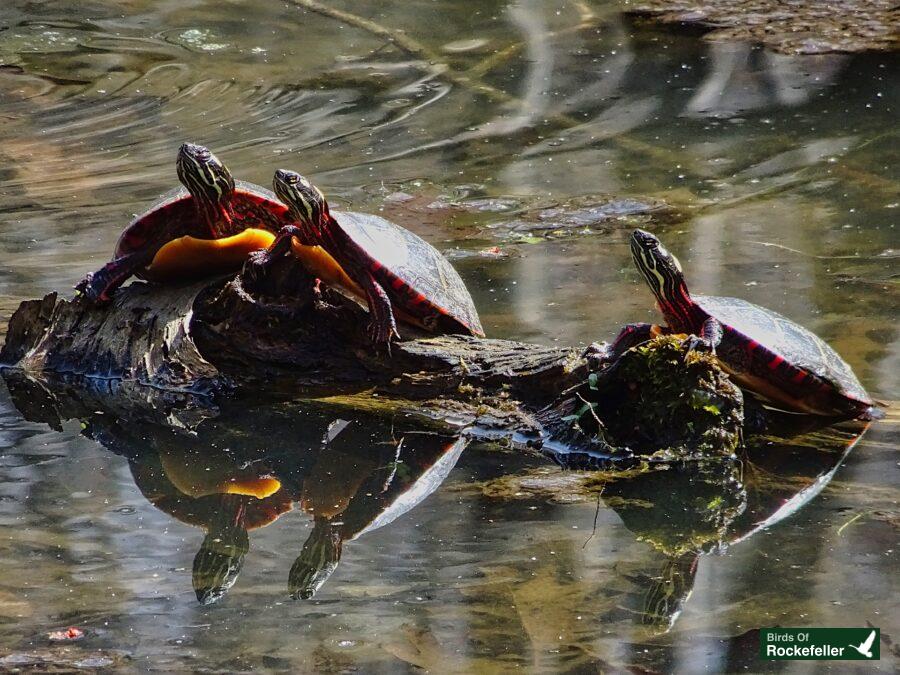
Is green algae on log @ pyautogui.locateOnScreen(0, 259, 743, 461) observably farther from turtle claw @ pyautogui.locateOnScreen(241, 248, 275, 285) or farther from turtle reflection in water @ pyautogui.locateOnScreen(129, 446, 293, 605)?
turtle reflection in water @ pyautogui.locateOnScreen(129, 446, 293, 605)

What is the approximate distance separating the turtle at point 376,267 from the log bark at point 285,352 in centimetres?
7

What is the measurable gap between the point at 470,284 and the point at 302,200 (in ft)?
4.75

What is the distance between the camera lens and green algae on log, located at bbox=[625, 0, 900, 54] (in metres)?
9.79

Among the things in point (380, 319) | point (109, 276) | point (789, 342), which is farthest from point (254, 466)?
point (789, 342)

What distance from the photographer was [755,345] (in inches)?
156

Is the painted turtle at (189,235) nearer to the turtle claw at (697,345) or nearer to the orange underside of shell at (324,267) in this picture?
the orange underside of shell at (324,267)

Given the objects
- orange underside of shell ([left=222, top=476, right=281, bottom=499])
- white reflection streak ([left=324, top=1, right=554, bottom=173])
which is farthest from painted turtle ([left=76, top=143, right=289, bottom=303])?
white reflection streak ([left=324, top=1, right=554, bottom=173])

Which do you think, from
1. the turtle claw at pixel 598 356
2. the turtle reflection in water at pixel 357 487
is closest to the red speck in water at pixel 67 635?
the turtle reflection in water at pixel 357 487

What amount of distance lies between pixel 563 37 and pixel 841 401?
7058 mm

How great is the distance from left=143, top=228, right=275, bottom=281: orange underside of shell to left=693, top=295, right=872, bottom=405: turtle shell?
168 cm

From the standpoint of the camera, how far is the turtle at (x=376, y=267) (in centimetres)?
436

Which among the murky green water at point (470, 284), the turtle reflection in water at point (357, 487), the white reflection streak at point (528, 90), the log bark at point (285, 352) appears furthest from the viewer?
the white reflection streak at point (528, 90)

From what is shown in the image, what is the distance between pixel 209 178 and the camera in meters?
4.62

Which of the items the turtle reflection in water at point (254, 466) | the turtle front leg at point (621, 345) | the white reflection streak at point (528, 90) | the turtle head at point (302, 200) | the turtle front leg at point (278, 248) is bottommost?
the white reflection streak at point (528, 90)
